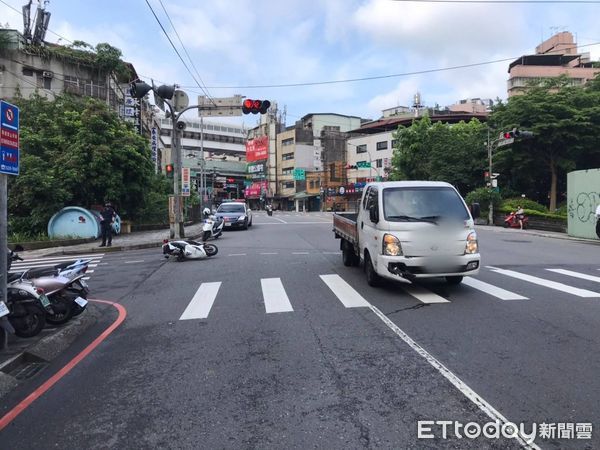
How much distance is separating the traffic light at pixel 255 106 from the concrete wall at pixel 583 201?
558 inches

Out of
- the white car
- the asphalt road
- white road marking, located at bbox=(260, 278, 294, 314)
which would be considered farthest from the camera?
the white car

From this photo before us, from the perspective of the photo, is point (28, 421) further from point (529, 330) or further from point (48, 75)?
point (48, 75)

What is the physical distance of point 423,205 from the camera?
8.77m

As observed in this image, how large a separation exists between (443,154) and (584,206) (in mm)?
21696

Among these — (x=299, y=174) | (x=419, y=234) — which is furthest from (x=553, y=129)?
(x=299, y=174)

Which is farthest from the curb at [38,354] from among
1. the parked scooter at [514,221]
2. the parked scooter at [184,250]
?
the parked scooter at [514,221]

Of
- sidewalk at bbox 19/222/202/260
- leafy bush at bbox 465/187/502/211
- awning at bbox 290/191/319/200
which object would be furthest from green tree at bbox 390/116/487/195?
awning at bbox 290/191/319/200

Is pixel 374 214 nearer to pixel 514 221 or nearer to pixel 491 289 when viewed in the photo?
pixel 491 289

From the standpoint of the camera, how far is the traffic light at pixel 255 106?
16672 millimetres

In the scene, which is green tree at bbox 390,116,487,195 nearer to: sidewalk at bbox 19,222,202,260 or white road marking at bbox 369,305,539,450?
sidewalk at bbox 19,222,202,260

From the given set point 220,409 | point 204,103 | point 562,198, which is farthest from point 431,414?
point 562,198

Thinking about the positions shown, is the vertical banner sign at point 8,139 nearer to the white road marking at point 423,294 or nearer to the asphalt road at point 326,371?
the asphalt road at point 326,371

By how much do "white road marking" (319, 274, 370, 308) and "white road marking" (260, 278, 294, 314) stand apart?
93cm

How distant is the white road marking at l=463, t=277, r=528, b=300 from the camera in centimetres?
814
